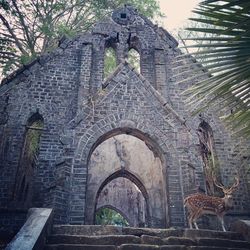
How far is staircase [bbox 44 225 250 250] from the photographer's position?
598cm

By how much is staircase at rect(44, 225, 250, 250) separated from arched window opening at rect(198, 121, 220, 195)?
17.3 feet

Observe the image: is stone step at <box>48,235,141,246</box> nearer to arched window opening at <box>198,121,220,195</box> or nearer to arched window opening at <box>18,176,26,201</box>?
arched window opening at <box>18,176,26,201</box>

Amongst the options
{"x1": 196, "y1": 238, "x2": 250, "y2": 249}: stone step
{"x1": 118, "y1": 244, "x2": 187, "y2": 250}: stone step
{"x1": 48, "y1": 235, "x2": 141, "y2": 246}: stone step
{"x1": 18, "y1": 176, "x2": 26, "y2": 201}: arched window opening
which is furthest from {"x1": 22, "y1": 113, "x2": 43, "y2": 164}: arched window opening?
{"x1": 196, "y1": 238, "x2": 250, "y2": 249}: stone step

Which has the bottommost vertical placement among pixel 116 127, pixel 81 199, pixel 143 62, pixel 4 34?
pixel 81 199

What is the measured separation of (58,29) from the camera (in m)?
16.6

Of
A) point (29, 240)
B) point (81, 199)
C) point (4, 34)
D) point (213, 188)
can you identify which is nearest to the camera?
point (29, 240)

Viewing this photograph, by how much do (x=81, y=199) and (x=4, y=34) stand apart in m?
10.8

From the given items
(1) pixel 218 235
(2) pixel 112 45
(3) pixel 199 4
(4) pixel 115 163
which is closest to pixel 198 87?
(3) pixel 199 4

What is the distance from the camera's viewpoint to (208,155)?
13.1 m

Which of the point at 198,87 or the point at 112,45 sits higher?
the point at 112,45

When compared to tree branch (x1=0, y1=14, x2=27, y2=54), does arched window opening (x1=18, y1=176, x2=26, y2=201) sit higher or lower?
lower

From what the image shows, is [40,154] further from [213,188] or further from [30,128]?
[213,188]

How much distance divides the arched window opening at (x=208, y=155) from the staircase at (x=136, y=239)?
527 centimetres

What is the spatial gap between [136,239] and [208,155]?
7524 mm
